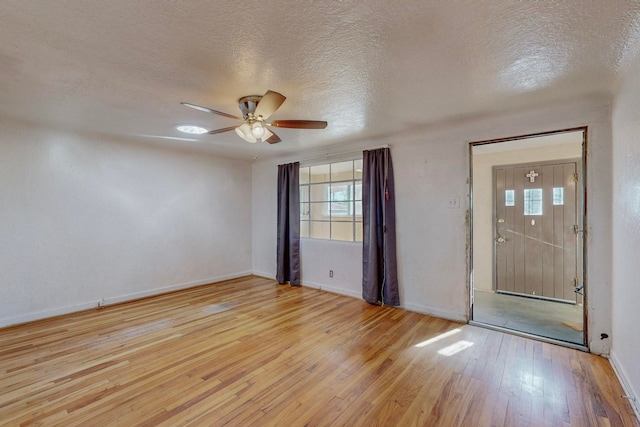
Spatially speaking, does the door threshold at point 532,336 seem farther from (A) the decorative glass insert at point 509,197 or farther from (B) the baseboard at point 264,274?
(B) the baseboard at point 264,274

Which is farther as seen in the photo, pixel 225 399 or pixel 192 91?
pixel 192 91

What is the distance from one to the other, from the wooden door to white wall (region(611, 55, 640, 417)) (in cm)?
187

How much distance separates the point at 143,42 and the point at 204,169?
339cm

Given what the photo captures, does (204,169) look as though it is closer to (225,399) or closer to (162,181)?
(162,181)

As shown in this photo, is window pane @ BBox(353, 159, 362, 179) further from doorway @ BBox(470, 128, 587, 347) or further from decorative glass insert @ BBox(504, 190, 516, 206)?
decorative glass insert @ BBox(504, 190, 516, 206)

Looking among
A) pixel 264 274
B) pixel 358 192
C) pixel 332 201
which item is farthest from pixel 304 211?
pixel 264 274

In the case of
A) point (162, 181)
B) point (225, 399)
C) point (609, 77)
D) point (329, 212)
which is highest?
point (609, 77)

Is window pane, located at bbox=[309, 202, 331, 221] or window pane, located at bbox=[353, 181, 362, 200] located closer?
window pane, located at bbox=[353, 181, 362, 200]

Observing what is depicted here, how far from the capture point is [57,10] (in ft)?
4.53

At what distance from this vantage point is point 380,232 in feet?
12.4

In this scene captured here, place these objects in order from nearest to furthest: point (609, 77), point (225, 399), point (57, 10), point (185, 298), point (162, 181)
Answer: point (57, 10), point (225, 399), point (609, 77), point (185, 298), point (162, 181)

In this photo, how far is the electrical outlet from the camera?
3.27m

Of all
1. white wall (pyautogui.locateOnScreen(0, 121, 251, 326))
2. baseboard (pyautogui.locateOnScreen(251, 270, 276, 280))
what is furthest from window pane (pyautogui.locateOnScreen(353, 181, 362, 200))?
white wall (pyautogui.locateOnScreen(0, 121, 251, 326))

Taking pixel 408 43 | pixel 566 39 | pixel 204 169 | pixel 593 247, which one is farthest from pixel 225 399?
pixel 204 169
